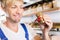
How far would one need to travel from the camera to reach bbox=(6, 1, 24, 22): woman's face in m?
0.99

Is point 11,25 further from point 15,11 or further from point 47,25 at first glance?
point 47,25

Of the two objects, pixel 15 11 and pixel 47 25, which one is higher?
pixel 15 11

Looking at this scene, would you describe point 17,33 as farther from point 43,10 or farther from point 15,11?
point 43,10

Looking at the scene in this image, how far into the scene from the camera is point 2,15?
98 centimetres

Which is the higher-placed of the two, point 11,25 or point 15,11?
point 15,11

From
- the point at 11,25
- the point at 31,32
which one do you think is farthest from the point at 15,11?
the point at 31,32

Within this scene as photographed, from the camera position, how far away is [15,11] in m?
1.00

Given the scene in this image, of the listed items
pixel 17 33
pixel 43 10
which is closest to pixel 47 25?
pixel 43 10

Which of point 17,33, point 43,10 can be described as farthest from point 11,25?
point 43,10

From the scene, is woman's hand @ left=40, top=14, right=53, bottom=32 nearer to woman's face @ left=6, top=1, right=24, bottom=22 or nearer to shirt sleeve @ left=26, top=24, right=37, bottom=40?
shirt sleeve @ left=26, top=24, right=37, bottom=40

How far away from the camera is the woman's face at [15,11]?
990 mm

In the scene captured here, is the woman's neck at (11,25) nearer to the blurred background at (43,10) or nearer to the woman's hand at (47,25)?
the blurred background at (43,10)

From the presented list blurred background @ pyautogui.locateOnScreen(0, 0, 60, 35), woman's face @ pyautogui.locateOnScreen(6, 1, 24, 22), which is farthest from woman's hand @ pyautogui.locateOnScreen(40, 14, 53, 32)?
woman's face @ pyautogui.locateOnScreen(6, 1, 24, 22)

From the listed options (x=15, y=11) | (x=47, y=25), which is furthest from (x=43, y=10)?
(x=15, y=11)
